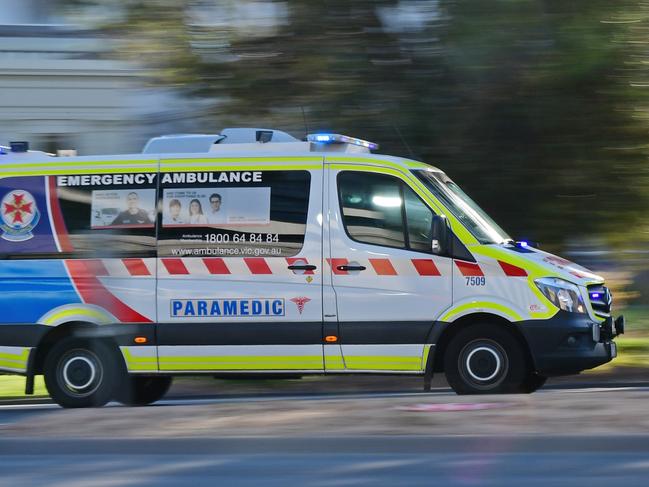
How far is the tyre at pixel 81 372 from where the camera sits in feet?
30.9

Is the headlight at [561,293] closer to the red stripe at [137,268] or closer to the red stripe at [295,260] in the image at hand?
the red stripe at [295,260]

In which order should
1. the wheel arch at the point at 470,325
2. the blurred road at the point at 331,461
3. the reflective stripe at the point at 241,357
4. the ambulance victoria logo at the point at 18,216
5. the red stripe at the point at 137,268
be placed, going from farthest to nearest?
the ambulance victoria logo at the point at 18,216, the red stripe at the point at 137,268, the reflective stripe at the point at 241,357, the wheel arch at the point at 470,325, the blurred road at the point at 331,461

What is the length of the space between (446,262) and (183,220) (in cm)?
208

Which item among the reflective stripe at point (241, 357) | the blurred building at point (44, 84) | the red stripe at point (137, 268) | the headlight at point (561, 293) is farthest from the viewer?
the blurred building at point (44, 84)

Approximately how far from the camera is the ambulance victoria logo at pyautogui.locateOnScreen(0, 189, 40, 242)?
9422 mm

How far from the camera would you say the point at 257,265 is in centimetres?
905

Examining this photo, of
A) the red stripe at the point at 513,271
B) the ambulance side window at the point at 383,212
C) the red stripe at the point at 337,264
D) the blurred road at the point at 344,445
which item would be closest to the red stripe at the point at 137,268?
the red stripe at the point at 337,264

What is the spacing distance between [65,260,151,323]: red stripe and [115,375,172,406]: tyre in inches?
20.9

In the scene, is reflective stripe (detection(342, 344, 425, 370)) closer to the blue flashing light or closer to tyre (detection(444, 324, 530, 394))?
tyre (detection(444, 324, 530, 394))

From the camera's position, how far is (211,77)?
38.0ft

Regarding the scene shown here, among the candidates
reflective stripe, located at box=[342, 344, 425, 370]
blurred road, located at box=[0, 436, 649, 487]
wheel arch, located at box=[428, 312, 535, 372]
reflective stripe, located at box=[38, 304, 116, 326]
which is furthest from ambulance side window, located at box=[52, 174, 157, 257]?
blurred road, located at box=[0, 436, 649, 487]

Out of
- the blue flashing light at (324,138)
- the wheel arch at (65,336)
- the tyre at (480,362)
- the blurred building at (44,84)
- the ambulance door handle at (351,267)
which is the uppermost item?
the blurred building at (44,84)

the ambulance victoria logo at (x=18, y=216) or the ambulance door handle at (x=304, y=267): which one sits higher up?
the ambulance victoria logo at (x=18, y=216)

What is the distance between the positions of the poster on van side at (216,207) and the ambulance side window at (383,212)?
639mm
